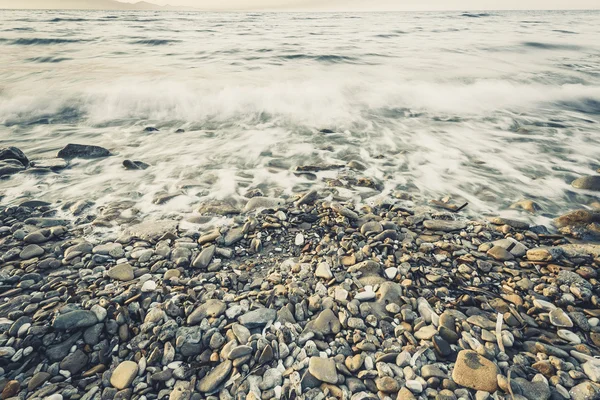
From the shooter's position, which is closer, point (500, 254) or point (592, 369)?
point (592, 369)

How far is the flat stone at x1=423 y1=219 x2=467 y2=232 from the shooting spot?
12.0 feet

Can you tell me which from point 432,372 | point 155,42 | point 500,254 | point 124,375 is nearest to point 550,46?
point 500,254

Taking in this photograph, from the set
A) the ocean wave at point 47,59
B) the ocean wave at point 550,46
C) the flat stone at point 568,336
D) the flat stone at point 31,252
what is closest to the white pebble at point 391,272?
the flat stone at point 568,336

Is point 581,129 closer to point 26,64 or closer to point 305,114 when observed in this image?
point 305,114

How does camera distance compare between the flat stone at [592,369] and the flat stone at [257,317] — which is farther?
the flat stone at [257,317]

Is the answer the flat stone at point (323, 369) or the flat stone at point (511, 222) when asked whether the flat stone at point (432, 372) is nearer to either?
the flat stone at point (323, 369)

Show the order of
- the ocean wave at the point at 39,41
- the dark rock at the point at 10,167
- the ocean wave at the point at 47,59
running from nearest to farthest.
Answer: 1. the dark rock at the point at 10,167
2. the ocean wave at the point at 47,59
3. the ocean wave at the point at 39,41

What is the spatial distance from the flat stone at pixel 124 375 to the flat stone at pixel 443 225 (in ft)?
10.4

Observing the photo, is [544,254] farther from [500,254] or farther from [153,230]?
[153,230]

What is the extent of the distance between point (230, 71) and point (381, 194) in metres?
11.5

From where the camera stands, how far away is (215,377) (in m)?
2.07

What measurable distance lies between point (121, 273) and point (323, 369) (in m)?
2.04

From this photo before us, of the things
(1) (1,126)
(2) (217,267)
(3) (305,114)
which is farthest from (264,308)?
(1) (1,126)

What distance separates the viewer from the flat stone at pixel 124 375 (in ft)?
6.68
